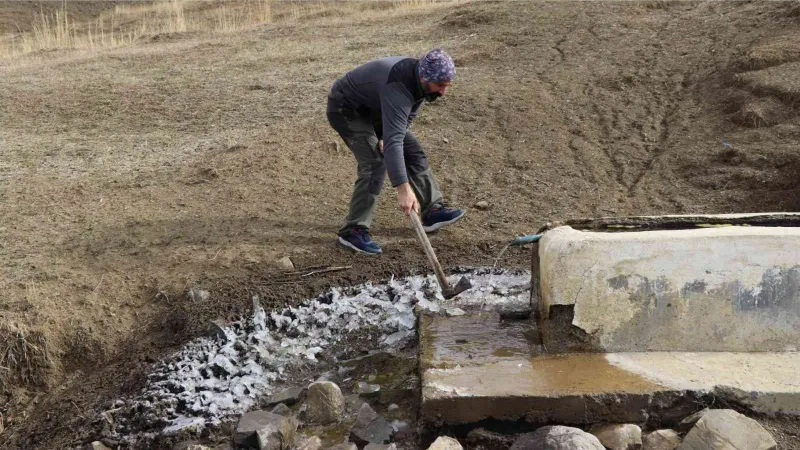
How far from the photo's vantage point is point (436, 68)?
14.4 ft

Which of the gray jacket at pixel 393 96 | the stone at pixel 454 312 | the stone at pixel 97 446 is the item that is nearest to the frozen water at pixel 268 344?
the stone at pixel 454 312

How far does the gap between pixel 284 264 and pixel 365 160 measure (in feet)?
2.89

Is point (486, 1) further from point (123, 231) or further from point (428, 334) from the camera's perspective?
point (428, 334)

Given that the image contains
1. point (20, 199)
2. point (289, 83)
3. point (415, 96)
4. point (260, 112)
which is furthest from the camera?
point (289, 83)

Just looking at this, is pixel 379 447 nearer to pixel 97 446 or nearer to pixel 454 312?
pixel 454 312

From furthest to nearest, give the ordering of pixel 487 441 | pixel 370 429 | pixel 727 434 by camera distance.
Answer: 1. pixel 370 429
2. pixel 487 441
3. pixel 727 434

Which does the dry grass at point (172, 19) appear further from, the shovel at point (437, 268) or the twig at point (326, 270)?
the shovel at point (437, 268)

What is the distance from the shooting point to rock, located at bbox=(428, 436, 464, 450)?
3.18 meters

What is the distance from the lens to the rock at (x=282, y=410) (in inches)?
153

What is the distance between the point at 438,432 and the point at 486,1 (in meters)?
9.27

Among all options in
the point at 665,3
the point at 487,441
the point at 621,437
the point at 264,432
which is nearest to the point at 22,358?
the point at 264,432

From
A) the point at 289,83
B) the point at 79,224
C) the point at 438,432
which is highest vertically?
the point at 289,83

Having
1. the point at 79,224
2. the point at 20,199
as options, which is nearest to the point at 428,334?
the point at 79,224

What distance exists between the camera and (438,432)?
342cm
